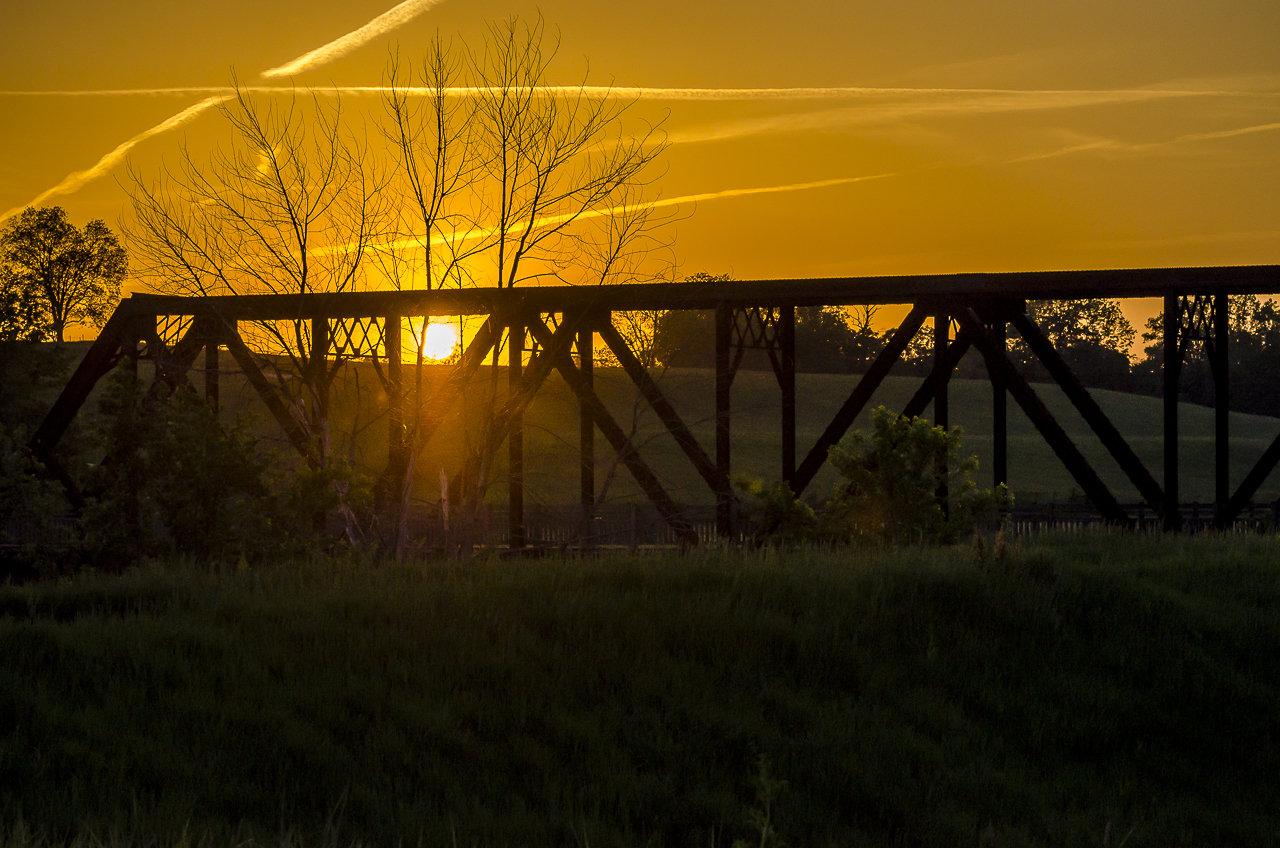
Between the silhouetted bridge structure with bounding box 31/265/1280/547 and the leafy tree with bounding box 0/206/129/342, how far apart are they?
72831 millimetres

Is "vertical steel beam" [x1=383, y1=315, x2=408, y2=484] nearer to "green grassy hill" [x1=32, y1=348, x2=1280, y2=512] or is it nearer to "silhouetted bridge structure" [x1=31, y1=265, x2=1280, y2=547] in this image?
"silhouetted bridge structure" [x1=31, y1=265, x2=1280, y2=547]

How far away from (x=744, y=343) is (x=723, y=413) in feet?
6.25

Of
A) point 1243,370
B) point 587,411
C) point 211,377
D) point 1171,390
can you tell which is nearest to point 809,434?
point 1243,370

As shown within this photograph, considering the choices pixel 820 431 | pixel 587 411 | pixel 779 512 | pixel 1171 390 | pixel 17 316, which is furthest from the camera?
pixel 820 431

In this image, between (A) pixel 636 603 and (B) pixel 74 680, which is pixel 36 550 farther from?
(A) pixel 636 603

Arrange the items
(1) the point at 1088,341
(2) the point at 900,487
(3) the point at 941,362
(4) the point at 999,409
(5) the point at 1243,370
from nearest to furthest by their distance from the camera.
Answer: (3) the point at 941,362 → (2) the point at 900,487 → (4) the point at 999,409 → (5) the point at 1243,370 → (1) the point at 1088,341

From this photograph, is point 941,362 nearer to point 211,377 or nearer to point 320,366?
point 320,366

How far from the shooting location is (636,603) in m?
10.5

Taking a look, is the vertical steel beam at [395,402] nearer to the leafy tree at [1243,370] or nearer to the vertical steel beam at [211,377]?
the vertical steel beam at [211,377]

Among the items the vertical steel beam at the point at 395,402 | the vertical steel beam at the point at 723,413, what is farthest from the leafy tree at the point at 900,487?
the vertical steel beam at the point at 395,402

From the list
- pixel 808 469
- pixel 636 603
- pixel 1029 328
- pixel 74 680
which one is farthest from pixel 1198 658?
pixel 74 680

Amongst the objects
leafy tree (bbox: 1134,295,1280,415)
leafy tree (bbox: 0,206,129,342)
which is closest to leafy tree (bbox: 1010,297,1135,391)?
leafy tree (bbox: 1134,295,1280,415)

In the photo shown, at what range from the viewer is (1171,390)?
1712 cm

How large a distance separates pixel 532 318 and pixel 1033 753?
38.9 feet
